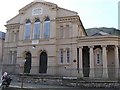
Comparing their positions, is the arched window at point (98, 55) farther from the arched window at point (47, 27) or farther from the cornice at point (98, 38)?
the arched window at point (47, 27)

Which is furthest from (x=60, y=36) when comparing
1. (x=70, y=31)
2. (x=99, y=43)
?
(x=99, y=43)

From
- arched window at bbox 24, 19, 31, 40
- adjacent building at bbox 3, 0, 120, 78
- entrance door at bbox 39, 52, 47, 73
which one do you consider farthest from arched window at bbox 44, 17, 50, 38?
arched window at bbox 24, 19, 31, 40

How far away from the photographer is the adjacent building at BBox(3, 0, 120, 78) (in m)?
32.4

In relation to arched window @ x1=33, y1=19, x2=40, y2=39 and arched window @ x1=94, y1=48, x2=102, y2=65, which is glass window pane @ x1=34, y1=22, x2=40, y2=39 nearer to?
arched window @ x1=33, y1=19, x2=40, y2=39

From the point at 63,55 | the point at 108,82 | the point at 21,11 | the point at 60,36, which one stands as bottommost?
the point at 108,82

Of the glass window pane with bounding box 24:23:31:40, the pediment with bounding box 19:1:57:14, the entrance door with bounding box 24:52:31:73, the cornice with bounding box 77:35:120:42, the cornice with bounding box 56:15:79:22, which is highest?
the pediment with bounding box 19:1:57:14

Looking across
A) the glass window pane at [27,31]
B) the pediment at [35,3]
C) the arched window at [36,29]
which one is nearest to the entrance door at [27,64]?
the glass window pane at [27,31]

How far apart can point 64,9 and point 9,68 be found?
15.8 metres

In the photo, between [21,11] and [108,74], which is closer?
[108,74]

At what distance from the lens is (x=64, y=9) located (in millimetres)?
36406

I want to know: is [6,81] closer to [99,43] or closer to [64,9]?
[99,43]

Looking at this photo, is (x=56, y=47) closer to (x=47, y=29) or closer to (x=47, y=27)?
(x=47, y=29)

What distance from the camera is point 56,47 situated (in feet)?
117

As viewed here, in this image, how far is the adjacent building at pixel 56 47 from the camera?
3241 cm
